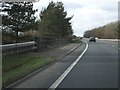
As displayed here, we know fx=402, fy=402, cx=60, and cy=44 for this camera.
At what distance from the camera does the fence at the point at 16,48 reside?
22620 mm

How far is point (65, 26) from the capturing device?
8169cm

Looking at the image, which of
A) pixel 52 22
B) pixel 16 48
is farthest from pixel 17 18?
pixel 16 48

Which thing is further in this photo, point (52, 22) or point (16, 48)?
point (52, 22)

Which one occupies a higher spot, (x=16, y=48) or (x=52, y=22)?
(x=52, y=22)

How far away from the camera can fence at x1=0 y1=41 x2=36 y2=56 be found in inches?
891

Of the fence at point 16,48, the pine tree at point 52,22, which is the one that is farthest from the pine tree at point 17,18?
the fence at point 16,48

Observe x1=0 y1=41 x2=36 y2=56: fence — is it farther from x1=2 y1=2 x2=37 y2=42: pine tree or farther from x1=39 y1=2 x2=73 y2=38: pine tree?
x1=39 y1=2 x2=73 y2=38: pine tree

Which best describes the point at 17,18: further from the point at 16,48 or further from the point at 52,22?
the point at 16,48

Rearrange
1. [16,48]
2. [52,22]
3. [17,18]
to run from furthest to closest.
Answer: [52,22]
[17,18]
[16,48]

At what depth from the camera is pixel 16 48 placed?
25.8 m

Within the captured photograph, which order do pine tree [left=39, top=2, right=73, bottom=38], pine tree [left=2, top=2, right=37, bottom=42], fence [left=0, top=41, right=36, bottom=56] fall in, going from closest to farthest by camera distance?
fence [left=0, top=41, right=36, bottom=56] → pine tree [left=2, top=2, right=37, bottom=42] → pine tree [left=39, top=2, right=73, bottom=38]

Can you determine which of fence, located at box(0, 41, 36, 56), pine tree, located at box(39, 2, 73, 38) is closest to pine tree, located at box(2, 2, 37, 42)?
pine tree, located at box(39, 2, 73, 38)

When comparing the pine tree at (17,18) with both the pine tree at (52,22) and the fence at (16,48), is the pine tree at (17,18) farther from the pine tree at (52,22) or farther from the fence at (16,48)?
the fence at (16,48)

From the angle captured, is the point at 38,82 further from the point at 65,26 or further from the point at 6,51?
the point at 65,26
